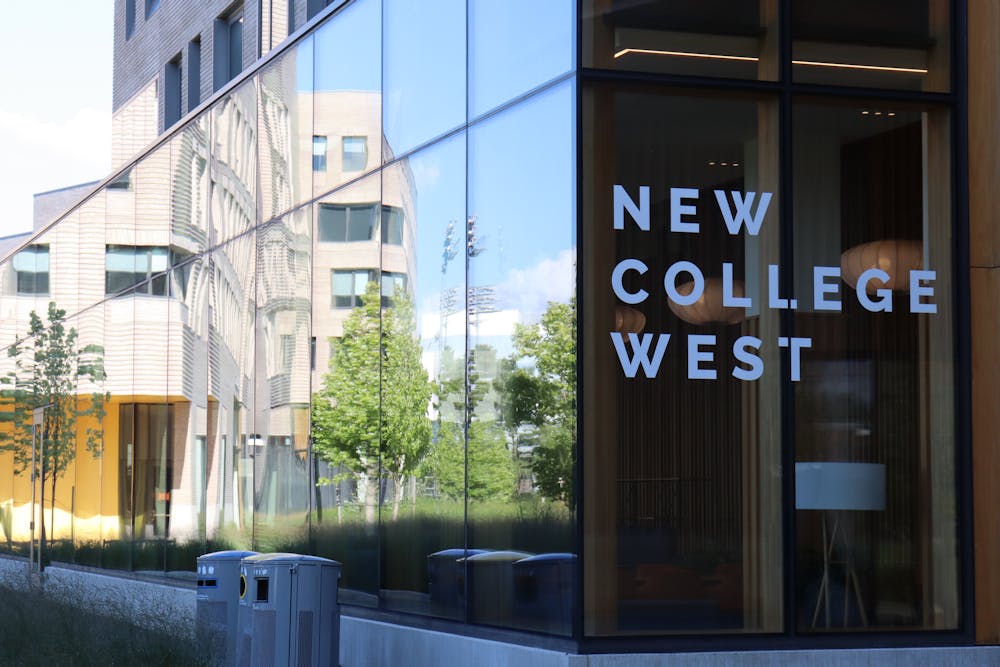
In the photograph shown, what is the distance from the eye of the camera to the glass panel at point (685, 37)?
11.3 metres

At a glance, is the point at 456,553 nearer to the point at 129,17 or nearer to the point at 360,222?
the point at 360,222

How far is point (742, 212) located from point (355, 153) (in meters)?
5.65

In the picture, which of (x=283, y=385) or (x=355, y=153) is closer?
(x=355, y=153)

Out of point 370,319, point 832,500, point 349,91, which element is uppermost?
point 349,91

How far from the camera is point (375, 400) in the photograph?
15.3m

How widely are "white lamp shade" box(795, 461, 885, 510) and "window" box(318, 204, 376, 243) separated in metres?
5.75

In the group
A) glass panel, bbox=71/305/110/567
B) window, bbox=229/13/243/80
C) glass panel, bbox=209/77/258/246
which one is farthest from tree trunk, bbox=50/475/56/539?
glass panel, bbox=209/77/258/246

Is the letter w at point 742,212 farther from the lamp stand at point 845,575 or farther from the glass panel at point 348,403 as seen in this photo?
the glass panel at point 348,403

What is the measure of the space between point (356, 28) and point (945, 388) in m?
7.33

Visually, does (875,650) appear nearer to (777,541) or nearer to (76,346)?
(777,541)

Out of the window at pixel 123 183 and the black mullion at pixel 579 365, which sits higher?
the window at pixel 123 183

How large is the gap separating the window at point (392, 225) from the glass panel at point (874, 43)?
465cm

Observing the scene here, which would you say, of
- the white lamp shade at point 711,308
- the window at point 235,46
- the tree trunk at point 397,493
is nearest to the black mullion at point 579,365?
the white lamp shade at point 711,308

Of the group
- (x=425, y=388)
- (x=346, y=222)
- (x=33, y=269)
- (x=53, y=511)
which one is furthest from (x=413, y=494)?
(x=33, y=269)
